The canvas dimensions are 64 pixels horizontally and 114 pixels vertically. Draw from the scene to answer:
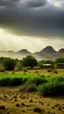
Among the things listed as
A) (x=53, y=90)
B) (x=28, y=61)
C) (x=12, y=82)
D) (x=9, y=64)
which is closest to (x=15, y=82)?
(x=12, y=82)

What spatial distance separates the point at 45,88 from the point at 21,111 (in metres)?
8.91

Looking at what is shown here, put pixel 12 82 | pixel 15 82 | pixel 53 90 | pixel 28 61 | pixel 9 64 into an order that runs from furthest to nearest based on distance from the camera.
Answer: pixel 28 61 < pixel 9 64 < pixel 15 82 < pixel 12 82 < pixel 53 90

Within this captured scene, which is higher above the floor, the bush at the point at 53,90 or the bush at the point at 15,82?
the bush at the point at 15,82

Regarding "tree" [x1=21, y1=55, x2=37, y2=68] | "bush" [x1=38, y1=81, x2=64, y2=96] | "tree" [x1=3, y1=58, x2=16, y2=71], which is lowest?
"bush" [x1=38, y1=81, x2=64, y2=96]

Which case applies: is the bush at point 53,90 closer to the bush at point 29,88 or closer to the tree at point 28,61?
the bush at point 29,88

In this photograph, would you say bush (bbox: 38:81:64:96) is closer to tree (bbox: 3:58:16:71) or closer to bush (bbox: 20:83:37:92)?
bush (bbox: 20:83:37:92)

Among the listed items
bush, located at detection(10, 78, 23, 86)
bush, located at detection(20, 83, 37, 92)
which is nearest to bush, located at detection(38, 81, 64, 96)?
bush, located at detection(20, 83, 37, 92)

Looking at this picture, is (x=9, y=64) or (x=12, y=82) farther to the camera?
(x=9, y=64)

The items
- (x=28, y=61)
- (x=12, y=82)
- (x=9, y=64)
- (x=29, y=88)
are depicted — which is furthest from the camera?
(x=28, y=61)

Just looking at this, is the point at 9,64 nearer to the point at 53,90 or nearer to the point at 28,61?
the point at 28,61

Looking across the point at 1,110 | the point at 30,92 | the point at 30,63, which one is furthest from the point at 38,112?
the point at 30,63

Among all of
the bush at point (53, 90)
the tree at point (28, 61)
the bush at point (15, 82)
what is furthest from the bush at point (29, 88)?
the tree at point (28, 61)

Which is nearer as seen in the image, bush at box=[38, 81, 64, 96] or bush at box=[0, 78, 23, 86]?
bush at box=[38, 81, 64, 96]

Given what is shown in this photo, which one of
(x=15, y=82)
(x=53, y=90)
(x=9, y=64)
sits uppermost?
(x=9, y=64)
